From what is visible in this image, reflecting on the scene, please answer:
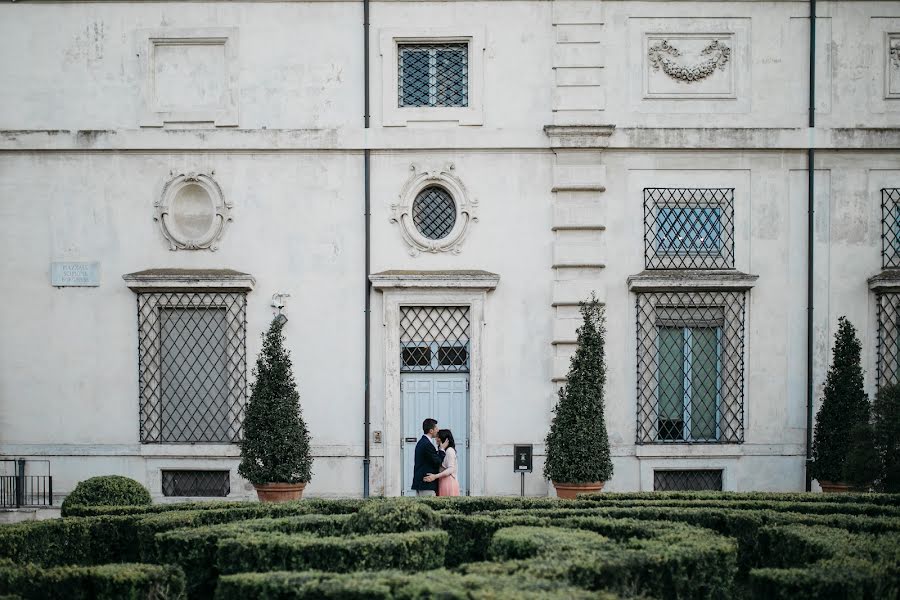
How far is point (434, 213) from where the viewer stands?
59.8 ft

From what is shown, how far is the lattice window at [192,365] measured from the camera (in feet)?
58.5

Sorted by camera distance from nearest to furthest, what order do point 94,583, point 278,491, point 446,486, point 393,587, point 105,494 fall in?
point 393,587, point 94,583, point 105,494, point 446,486, point 278,491

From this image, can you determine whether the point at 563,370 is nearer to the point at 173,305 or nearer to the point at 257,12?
the point at 173,305

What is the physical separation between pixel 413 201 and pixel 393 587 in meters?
10.6

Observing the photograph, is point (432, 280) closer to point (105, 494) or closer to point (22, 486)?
point (105, 494)

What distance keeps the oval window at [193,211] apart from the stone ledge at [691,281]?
6872 millimetres

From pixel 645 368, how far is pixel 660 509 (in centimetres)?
648

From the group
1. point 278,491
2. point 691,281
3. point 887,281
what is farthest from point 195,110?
point 887,281

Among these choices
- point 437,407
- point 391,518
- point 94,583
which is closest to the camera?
point 94,583

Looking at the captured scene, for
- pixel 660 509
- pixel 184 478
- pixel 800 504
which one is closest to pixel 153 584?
pixel 660 509

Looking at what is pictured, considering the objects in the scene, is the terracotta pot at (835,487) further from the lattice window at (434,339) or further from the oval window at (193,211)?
the oval window at (193,211)

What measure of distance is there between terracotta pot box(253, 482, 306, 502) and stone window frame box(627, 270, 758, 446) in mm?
5501

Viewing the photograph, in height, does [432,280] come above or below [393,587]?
above

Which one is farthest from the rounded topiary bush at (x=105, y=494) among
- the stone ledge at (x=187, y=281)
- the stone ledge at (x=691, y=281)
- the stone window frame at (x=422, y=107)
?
the stone ledge at (x=691, y=281)
